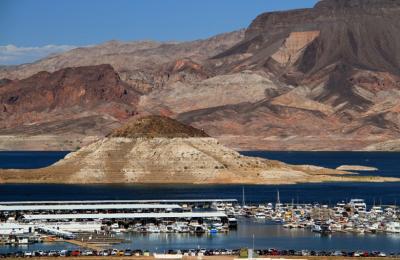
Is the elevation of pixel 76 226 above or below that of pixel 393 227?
above

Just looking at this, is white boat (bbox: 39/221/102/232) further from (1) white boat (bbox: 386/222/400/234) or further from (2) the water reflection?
(1) white boat (bbox: 386/222/400/234)

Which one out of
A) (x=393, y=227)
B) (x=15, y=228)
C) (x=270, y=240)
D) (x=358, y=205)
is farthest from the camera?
(x=358, y=205)

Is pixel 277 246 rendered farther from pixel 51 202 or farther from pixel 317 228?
pixel 51 202

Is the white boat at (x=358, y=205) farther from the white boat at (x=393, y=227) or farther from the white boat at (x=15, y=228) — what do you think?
the white boat at (x=15, y=228)

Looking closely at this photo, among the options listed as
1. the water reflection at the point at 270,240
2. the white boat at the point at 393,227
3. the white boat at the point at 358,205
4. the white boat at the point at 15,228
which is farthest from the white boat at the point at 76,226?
the white boat at the point at 358,205

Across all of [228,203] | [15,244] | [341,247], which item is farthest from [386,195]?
[15,244]

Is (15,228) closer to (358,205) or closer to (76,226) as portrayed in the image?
(76,226)

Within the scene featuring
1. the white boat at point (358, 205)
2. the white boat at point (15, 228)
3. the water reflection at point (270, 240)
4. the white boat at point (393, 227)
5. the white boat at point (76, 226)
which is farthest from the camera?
the white boat at point (358, 205)

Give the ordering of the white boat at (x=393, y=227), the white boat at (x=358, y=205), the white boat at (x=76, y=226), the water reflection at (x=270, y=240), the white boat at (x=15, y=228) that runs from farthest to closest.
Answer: the white boat at (x=358, y=205)
the white boat at (x=393, y=227)
the white boat at (x=76, y=226)
the white boat at (x=15, y=228)
the water reflection at (x=270, y=240)

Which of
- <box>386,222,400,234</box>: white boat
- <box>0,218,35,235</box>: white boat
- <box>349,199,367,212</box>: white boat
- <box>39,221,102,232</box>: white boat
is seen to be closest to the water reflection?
<box>386,222,400,234</box>: white boat

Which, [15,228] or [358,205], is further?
[358,205]

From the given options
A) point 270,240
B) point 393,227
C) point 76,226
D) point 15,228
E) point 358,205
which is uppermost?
point 358,205

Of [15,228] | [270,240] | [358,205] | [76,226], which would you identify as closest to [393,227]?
[270,240]
